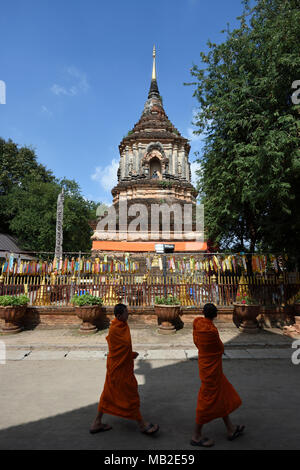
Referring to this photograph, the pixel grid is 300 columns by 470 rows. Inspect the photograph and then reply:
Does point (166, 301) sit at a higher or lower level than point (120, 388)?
higher

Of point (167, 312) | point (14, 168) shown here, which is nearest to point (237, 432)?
point (167, 312)

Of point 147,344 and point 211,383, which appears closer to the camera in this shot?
point 211,383

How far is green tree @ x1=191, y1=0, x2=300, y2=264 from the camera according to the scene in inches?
279

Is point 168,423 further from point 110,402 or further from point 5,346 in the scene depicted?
point 5,346

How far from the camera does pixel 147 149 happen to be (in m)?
25.1

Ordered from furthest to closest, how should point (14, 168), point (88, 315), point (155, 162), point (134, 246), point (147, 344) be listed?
1. point (14, 168)
2. point (155, 162)
3. point (134, 246)
4. point (88, 315)
5. point (147, 344)

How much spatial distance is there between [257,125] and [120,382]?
833 centimetres

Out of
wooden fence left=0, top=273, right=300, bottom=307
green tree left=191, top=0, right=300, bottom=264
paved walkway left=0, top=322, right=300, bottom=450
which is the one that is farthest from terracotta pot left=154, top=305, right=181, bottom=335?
green tree left=191, top=0, right=300, bottom=264

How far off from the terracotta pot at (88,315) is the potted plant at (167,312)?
1.89m

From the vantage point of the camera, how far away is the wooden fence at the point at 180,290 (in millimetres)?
9344

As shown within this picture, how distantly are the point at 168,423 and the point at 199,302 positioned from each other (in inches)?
248

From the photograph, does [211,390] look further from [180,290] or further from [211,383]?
[180,290]

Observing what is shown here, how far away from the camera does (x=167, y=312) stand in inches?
328
